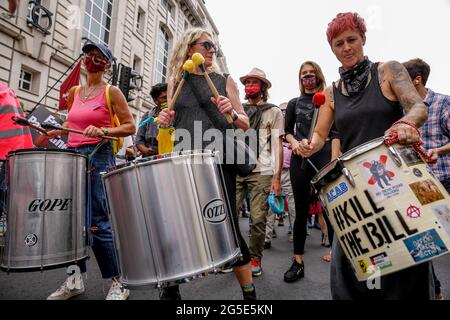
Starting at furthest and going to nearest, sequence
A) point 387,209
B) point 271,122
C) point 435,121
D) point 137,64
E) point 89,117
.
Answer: point 137,64, point 271,122, point 435,121, point 89,117, point 387,209

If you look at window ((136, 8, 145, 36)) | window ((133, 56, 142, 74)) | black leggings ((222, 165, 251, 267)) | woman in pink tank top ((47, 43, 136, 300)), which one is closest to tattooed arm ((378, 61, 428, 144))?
black leggings ((222, 165, 251, 267))

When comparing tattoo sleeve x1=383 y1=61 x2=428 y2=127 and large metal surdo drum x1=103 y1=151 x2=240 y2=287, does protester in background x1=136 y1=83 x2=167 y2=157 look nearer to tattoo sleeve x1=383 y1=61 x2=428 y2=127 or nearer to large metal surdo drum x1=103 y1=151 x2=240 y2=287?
large metal surdo drum x1=103 y1=151 x2=240 y2=287

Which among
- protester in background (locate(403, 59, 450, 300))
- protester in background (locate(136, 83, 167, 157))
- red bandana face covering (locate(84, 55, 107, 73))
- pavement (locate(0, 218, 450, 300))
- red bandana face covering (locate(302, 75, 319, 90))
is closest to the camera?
pavement (locate(0, 218, 450, 300))

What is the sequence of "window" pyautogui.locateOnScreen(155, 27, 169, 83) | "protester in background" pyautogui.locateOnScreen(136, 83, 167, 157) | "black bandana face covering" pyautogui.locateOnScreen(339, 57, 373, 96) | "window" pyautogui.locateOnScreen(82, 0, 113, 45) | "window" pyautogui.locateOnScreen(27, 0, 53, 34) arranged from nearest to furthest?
"black bandana face covering" pyautogui.locateOnScreen(339, 57, 373, 96) < "protester in background" pyautogui.locateOnScreen(136, 83, 167, 157) < "window" pyautogui.locateOnScreen(27, 0, 53, 34) < "window" pyautogui.locateOnScreen(82, 0, 113, 45) < "window" pyautogui.locateOnScreen(155, 27, 169, 83)

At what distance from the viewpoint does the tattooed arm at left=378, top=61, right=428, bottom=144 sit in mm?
1134

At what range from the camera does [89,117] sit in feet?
7.71

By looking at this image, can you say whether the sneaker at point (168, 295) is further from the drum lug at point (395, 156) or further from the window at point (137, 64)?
the window at point (137, 64)

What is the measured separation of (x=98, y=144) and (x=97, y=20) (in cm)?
1593

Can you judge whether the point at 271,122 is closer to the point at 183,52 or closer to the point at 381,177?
the point at 183,52

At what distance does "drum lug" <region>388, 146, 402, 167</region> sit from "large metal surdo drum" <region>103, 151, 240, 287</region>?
795mm

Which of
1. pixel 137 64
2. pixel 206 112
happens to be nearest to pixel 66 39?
pixel 137 64

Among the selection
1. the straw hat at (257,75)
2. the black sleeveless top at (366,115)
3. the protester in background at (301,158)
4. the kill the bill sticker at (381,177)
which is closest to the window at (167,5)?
the straw hat at (257,75)

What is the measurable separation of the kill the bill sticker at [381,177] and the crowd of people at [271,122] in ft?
0.41

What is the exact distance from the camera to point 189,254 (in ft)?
4.21
